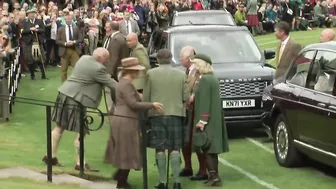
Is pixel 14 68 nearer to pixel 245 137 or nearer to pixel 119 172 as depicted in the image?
pixel 245 137

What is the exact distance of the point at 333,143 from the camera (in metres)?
11.5

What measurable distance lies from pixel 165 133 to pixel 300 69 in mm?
2775

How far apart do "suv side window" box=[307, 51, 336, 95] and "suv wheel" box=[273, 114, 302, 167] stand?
0.88m

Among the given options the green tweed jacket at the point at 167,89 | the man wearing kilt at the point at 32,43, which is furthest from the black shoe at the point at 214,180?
the man wearing kilt at the point at 32,43

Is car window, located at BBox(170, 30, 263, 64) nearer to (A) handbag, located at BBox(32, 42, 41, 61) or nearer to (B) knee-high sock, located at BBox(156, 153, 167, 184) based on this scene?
(B) knee-high sock, located at BBox(156, 153, 167, 184)

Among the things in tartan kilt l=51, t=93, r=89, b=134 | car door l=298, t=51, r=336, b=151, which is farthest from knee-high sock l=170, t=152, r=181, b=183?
car door l=298, t=51, r=336, b=151

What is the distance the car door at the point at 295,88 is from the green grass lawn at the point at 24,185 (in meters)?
3.30

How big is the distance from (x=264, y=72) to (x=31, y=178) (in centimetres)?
587

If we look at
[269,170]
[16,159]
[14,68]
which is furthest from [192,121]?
[14,68]

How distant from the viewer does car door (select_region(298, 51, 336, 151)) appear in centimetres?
1160

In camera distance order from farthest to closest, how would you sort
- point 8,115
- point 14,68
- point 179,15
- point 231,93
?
point 179,15 < point 14,68 < point 8,115 < point 231,93

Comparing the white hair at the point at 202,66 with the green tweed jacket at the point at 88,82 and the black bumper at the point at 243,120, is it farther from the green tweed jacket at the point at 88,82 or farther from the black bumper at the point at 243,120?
the black bumper at the point at 243,120

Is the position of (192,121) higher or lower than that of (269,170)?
higher

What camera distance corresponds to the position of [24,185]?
10867mm
